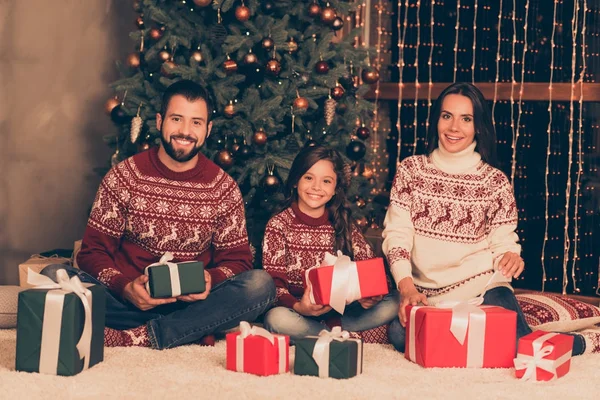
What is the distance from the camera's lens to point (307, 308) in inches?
130

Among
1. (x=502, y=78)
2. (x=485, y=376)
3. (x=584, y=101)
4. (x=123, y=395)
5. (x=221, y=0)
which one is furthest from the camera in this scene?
(x=502, y=78)

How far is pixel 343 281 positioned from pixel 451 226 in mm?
563

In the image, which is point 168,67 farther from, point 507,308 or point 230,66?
point 507,308

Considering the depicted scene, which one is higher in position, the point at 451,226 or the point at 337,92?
the point at 337,92

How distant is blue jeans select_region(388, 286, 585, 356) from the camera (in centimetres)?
334

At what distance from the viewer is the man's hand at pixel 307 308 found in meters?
3.27

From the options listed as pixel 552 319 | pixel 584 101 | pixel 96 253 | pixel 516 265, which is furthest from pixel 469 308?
pixel 584 101

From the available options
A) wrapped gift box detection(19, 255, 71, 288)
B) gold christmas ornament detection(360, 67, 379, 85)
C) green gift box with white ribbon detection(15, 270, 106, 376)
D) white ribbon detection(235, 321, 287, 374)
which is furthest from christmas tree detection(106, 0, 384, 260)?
green gift box with white ribbon detection(15, 270, 106, 376)

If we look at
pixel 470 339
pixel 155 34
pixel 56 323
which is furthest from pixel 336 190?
pixel 56 323

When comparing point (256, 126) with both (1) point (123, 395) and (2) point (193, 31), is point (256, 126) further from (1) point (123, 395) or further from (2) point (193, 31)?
(1) point (123, 395)

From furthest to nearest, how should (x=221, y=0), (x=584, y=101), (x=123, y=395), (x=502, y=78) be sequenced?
(x=502, y=78), (x=584, y=101), (x=221, y=0), (x=123, y=395)

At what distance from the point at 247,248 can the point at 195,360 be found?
584 mm

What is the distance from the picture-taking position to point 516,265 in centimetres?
337

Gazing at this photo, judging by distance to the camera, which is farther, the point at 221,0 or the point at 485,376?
the point at 221,0
